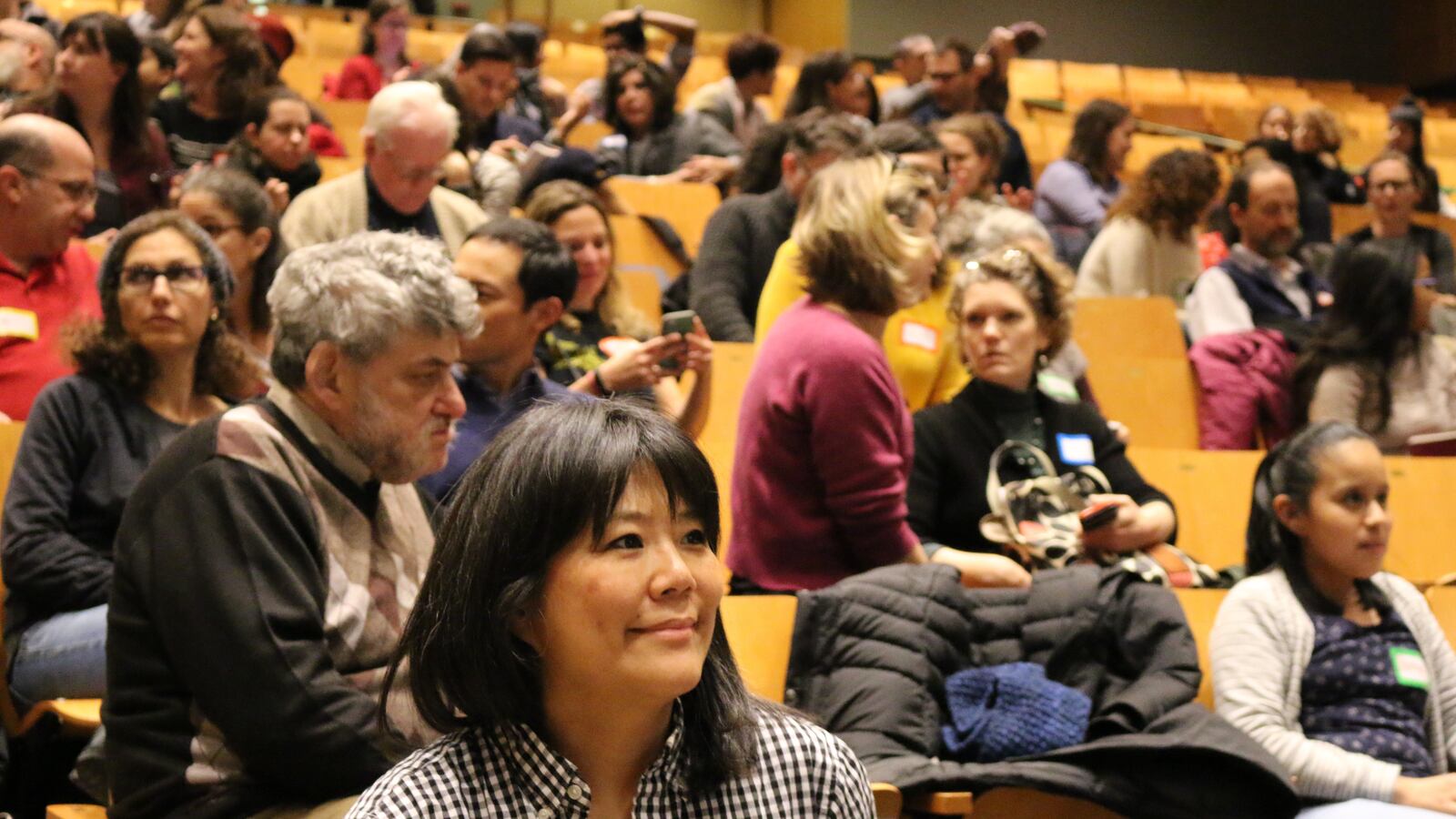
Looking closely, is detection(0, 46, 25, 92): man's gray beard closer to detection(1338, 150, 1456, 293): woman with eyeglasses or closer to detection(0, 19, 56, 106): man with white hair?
detection(0, 19, 56, 106): man with white hair

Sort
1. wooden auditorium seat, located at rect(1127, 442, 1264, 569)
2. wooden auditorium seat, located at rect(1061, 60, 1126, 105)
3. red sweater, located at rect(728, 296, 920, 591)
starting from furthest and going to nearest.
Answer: wooden auditorium seat, located at rect(1061, 60, 1126, 105), wooden auditorium seat, located at rect(1127, 442, 1264, 569), red sweater, located at rect(728, 296, 920, 591)

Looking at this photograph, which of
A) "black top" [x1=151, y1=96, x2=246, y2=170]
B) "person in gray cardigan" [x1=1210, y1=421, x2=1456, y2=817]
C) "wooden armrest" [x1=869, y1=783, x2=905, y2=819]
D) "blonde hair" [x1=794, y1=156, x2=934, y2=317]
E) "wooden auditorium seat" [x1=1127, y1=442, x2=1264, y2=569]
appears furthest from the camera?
"black top" [x1=151, y1=96, x2=246, y2=170]

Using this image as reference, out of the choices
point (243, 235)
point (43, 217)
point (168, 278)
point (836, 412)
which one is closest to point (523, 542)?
point (836, 412)

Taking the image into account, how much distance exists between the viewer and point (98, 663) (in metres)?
2.29

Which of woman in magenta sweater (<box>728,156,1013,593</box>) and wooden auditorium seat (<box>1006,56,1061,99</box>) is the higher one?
wooden auditorium seat (<box>1006,56,1061,99</box>)

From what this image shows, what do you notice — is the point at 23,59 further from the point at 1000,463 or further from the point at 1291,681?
the point at 1291,681

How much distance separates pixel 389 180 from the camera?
356 cm

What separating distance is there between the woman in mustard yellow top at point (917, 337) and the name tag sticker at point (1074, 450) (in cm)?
28

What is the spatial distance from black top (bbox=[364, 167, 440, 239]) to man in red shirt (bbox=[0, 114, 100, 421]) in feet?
1.91

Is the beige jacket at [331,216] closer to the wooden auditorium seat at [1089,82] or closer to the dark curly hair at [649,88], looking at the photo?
the dark curly hair at [649,88]

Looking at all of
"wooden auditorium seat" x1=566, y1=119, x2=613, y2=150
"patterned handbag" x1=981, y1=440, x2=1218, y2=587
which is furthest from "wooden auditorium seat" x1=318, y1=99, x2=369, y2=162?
"patterned handbag" x1=981, y1=440, x2=1218, y2=587

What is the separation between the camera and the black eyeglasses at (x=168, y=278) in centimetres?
256

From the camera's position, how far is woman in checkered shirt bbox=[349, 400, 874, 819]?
3.81ft

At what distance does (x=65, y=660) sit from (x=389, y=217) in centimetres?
151
